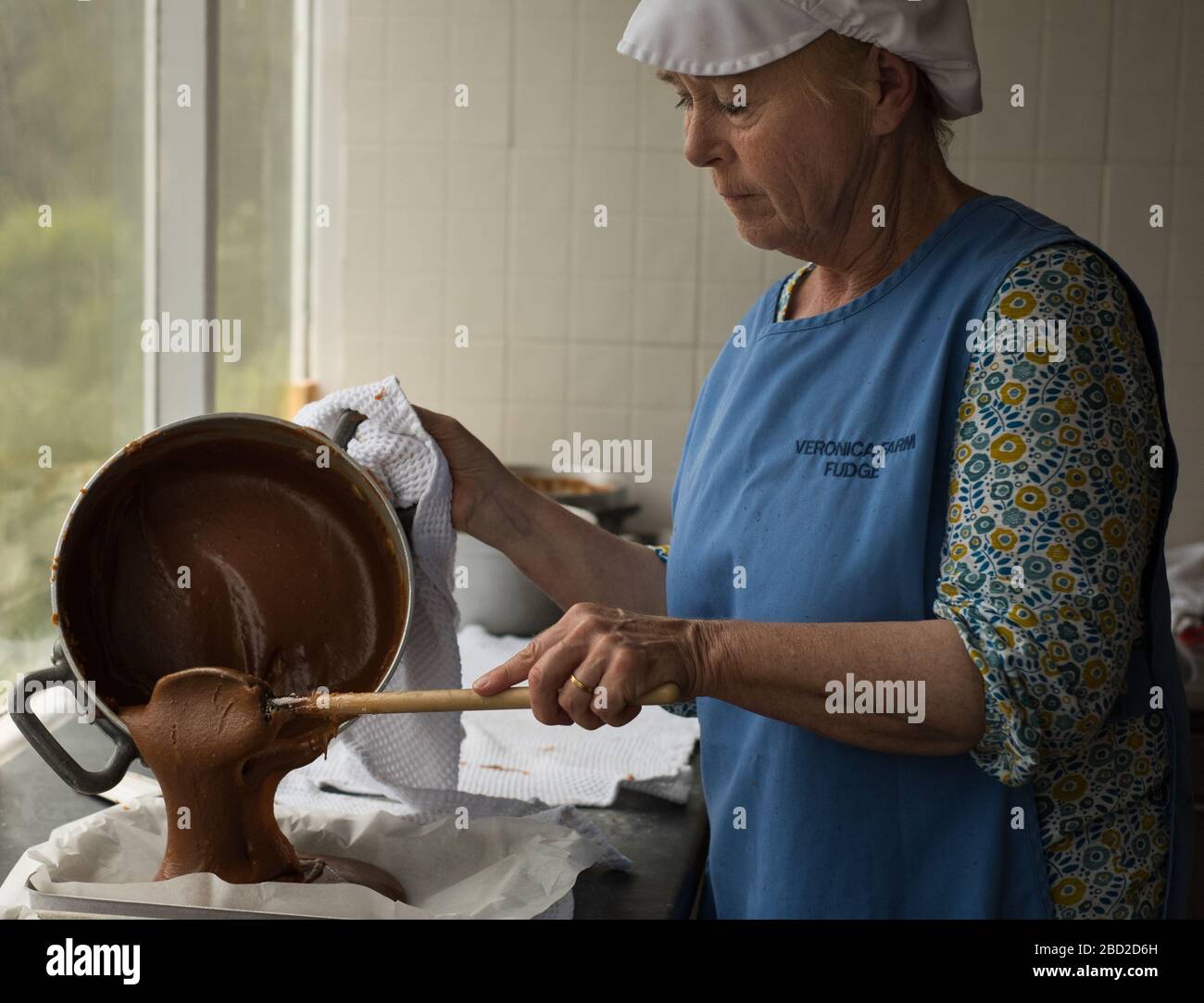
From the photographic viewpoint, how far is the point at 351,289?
2.58 m

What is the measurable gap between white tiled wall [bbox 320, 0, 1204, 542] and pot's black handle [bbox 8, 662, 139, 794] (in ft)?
5.34

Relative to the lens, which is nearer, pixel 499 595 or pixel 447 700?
pixel 447 700

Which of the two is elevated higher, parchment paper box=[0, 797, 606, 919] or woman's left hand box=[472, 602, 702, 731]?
woman's left hand box=[472, 602, 702, 731]

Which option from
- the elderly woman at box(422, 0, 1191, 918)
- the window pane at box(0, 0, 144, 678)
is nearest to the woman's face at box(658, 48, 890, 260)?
the elderly woman at box(422, 0, 1191, 918)

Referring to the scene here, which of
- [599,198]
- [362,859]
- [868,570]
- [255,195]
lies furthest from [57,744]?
[599,198]

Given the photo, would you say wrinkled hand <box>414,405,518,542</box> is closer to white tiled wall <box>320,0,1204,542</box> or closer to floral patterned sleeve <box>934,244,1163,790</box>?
floral patterned sleeve <box>934,244,1163,790</box>

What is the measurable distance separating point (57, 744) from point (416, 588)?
1.02ft

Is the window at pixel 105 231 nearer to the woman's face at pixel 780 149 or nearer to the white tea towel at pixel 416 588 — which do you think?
the white tea towel at pixel 416 588

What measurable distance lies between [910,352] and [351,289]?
177cm

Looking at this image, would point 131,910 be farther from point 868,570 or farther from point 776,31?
point 776,31

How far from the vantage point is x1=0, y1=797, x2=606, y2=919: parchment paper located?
94cm

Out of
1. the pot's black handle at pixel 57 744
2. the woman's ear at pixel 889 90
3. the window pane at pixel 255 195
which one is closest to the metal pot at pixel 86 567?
the pot's black handle at pixel 57 744

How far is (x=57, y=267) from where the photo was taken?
1.58 m

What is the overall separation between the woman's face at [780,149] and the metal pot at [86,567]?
14.6 inches
